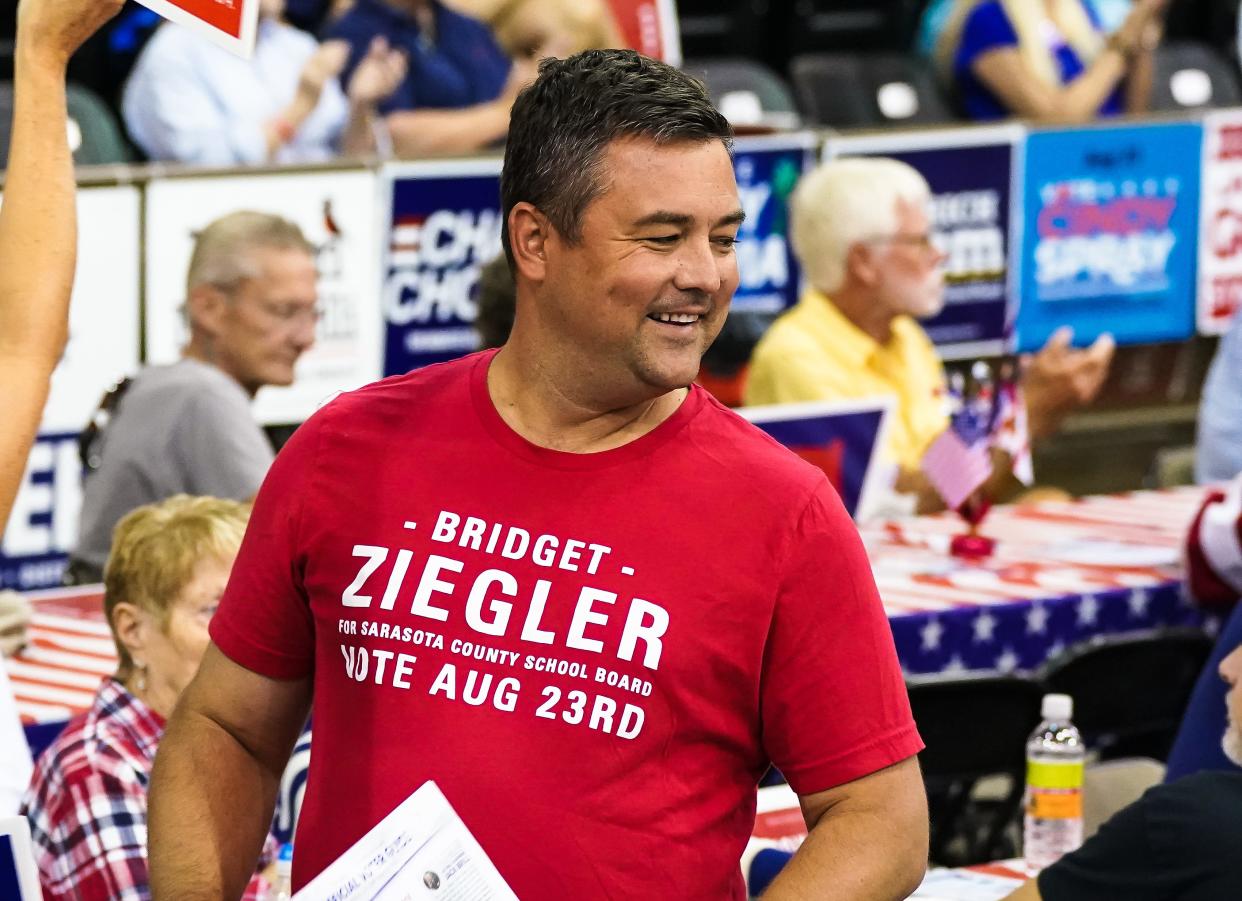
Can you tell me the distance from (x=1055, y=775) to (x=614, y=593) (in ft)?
5.93

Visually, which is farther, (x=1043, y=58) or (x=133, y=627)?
(x=1043, y=58)

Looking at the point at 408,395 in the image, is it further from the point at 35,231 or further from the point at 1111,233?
the point at 1111,233

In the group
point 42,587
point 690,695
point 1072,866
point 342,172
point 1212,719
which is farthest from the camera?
point 342,172

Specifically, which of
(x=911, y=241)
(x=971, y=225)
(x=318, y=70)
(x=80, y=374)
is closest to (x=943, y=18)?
(x=971, y=225)

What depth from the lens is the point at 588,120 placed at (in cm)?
195

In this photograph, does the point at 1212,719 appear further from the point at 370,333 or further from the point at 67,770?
the point at 370,333

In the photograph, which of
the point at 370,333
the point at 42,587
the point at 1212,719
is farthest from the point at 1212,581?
the point at 42,587

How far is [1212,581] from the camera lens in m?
4.80

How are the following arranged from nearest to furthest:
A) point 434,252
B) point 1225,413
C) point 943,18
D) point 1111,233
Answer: point 1225,413, point 434,252, point 1111,233, point 943,18

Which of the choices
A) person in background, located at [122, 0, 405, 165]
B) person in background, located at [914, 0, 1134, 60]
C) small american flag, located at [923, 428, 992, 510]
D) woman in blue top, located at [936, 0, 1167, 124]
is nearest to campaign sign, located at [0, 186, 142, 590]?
person in background, located at [122, 0, 405, 165]

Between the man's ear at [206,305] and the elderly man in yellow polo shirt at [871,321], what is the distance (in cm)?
145

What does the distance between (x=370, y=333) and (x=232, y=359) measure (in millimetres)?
1373

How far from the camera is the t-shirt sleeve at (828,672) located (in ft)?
6.37

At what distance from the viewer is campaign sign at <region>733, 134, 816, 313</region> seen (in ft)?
23.2
